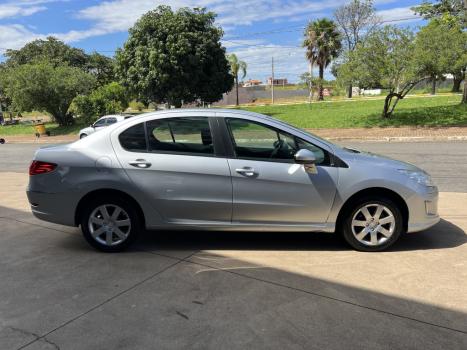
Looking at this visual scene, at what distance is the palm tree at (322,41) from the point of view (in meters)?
51.4

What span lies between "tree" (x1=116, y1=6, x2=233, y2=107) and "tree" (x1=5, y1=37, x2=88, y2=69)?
29.2 metres

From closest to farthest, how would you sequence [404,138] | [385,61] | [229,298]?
1. [229,298]
2. [404,138]
3. [385,61]

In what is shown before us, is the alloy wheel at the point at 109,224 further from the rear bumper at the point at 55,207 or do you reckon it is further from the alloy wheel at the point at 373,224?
the alloy wheel at the point at 373,224

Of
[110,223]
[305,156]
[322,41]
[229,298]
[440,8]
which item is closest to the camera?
[229,298]

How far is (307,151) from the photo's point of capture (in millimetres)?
4641

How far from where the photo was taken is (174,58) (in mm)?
26750

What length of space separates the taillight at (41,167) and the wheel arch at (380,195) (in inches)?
126

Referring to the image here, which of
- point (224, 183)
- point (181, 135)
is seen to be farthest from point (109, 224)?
point (224, 183)

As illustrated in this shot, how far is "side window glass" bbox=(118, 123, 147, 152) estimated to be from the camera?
4.93 metres

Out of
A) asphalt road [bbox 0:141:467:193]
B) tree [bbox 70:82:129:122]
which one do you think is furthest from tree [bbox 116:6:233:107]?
asphalt road [bbox 0:141:467:193]

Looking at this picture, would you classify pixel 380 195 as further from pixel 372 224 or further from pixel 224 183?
pixel 224 183

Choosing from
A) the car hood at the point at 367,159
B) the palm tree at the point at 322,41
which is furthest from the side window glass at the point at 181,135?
the palm tree at the point at 322,41

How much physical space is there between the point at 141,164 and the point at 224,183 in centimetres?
92

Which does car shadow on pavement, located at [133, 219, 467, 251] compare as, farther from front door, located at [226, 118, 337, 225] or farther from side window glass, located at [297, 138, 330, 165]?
side window glass, located at [297, 138, 330, 165]
